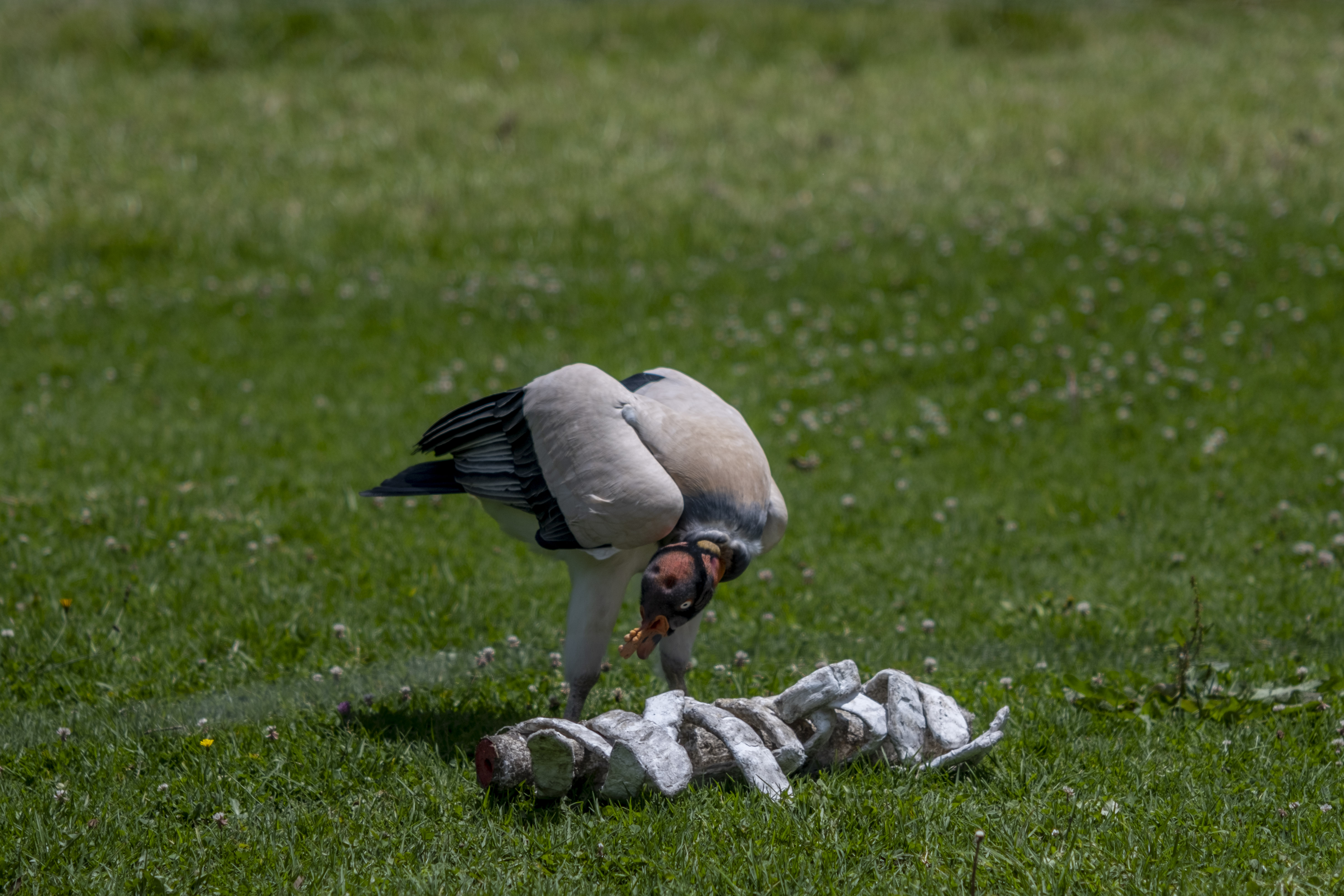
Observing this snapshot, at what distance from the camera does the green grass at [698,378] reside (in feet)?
11.7

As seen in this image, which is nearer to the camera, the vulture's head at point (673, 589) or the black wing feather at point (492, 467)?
the vulture's head at point (673, 589)

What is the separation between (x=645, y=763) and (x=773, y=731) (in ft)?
1.48

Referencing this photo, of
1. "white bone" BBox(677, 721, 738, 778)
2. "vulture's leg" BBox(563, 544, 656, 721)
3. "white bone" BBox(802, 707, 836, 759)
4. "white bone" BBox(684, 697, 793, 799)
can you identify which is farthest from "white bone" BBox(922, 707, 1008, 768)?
"vulture's leg" BBox(563, 544, 656, 721)

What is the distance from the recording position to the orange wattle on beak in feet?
11.9

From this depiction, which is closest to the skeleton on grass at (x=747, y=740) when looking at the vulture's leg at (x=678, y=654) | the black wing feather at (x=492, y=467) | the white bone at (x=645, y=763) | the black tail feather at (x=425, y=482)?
the white bone at (x=645, y=763)

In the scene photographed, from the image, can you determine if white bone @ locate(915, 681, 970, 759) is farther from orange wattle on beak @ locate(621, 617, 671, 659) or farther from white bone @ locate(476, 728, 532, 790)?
white bone @ locate(476, 728, 532, 790)

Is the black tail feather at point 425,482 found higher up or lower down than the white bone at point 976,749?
higher up

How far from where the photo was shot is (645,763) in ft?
11.5

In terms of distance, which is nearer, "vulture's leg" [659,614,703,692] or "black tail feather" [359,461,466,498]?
"vulture's leg" [659,614,703,692]

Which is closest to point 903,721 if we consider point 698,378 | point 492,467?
point 492,467

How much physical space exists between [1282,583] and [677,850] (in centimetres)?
386

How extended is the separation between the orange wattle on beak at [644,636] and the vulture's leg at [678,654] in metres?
0.36

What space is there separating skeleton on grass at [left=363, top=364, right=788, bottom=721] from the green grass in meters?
0.57

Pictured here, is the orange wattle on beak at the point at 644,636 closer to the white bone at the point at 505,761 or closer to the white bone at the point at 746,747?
the white bone at the point at 746,747
